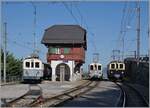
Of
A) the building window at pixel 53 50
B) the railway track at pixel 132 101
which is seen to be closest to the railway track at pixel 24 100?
the railway track at pixel 132 101

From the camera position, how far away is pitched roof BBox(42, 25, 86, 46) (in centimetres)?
6222

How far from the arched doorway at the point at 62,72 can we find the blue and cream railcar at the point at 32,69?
8.99 meters

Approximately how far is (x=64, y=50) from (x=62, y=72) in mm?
3495

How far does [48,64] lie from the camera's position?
61.0 meters

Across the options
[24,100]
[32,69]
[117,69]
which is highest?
[117,69]

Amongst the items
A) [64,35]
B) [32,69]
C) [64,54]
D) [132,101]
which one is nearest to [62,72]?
[64,54]

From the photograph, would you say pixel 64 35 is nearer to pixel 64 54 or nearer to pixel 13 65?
pixel 64 54

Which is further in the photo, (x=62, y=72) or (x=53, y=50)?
(x=53, y=50)

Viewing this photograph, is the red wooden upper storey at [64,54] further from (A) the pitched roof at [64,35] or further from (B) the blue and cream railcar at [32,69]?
(B) the blue and cream railcar at [32,69]

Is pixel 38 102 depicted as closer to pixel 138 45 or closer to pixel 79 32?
pixel 138 45

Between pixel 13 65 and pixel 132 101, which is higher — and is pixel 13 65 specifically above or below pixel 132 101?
above

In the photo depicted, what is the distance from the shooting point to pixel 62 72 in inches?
2368

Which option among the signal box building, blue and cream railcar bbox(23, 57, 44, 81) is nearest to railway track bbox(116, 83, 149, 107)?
blue and cream railcar bbox(23, 57, 44, 81)

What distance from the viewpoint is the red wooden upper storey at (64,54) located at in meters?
60.7
